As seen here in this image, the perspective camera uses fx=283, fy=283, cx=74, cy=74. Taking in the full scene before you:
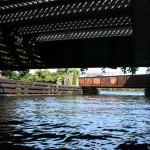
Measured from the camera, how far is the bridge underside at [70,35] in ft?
30.8

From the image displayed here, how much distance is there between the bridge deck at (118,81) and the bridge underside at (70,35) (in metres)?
50.4

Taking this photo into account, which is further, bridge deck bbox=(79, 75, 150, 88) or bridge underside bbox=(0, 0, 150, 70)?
bridge deck bbox=(79, 75, 150, 88)

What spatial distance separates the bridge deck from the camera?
203ft

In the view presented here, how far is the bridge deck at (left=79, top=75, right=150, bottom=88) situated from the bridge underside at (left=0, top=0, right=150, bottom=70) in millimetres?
50352

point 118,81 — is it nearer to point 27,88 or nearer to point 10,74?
point 10,74

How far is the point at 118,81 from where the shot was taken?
66562 mm

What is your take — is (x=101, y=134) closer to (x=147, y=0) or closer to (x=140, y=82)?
(x=147, y=0)

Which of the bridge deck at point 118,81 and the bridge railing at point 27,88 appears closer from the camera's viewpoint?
the bridge railing at point 27,88

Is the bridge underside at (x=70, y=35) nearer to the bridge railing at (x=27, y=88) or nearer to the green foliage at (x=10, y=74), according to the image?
the bridge railing at (x=27, y=88)

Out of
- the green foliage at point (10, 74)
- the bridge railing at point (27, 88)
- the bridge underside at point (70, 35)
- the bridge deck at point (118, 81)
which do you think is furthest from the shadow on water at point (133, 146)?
the bridge deck at point (118, 81)

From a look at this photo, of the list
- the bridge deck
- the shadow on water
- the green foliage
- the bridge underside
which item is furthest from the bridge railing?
the shadow on water

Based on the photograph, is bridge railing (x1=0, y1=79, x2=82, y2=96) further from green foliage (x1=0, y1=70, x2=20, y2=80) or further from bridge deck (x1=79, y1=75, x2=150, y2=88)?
bridge deck (x1=79, y1=75, x2=150, y2=88)

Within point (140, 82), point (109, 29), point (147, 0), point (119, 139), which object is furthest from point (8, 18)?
point (140, 82)

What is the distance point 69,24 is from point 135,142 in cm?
620
